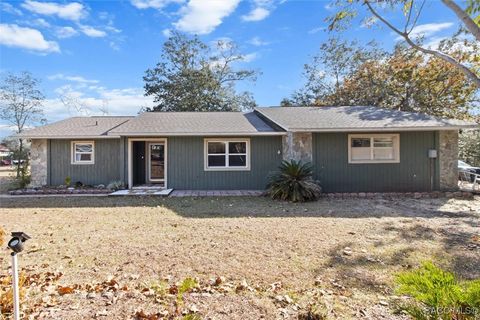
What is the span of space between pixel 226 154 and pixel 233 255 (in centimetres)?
716

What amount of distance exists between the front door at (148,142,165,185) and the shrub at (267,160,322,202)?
18.6 feet

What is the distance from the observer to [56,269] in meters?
4.04

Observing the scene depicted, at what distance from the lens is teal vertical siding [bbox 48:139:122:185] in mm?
12305

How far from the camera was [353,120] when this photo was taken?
1143 cm

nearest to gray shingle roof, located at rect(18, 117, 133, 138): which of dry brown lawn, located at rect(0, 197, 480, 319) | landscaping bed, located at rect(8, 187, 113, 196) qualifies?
landscaping bed, located at rect(8, 187, 113, 196)

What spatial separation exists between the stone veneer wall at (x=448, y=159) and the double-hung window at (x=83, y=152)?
13988 millimetres

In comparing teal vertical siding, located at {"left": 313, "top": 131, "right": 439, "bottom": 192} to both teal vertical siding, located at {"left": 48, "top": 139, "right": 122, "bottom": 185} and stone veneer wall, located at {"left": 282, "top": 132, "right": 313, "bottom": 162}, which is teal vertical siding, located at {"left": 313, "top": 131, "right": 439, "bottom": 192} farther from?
teal vertical siding, located at {"left": 48, "top": 139, "right": 122, "bottom": 185}

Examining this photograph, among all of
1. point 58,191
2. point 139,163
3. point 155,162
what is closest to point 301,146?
point 155,162

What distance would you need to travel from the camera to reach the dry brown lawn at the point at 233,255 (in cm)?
307

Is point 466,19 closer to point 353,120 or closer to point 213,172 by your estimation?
point 353,120

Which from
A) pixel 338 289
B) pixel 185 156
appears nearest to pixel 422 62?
pixel 185 156

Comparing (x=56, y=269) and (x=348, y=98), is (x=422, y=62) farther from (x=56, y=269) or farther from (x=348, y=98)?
(x=56, y=269)

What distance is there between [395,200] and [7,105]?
2159cm

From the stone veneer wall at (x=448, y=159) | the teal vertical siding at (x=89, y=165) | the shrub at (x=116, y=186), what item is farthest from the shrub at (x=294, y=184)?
the teal vertical siding at (x=89, y=165)
